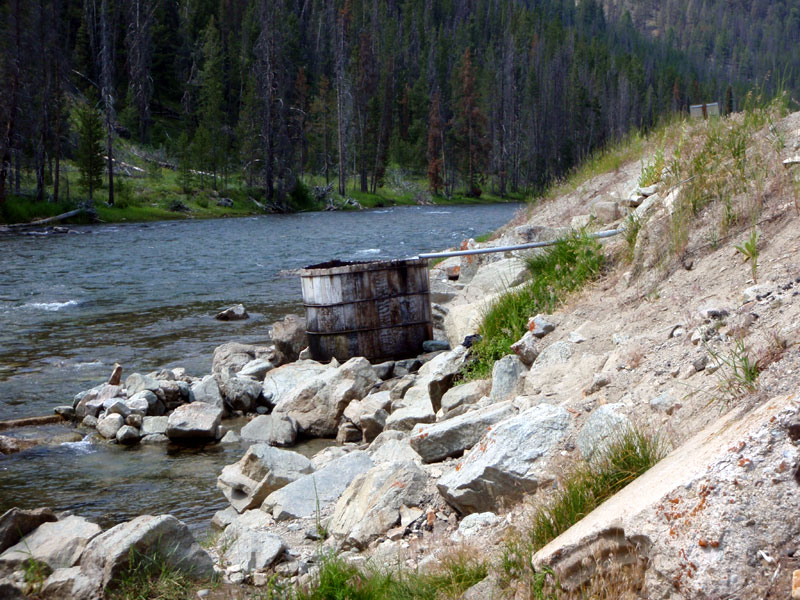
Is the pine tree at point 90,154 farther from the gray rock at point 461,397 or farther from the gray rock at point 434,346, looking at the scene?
the gray rock at point 461,397

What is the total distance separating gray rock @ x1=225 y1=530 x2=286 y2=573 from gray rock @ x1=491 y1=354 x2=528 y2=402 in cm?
202

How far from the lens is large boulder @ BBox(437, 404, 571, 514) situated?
4.14 m

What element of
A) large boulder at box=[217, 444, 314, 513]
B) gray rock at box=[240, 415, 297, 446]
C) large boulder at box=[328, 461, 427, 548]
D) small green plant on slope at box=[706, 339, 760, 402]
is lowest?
gray rock at box=[240, 415, 297, 446]

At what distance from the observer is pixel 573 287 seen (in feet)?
24.4

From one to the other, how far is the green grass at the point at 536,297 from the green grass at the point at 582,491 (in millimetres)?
3181

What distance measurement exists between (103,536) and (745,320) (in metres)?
3.65

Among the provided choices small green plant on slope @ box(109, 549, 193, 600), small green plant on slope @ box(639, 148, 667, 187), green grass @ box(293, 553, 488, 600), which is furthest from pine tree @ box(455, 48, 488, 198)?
green grass @ box(293, 553, 488, 600)

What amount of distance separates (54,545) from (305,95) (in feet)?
233

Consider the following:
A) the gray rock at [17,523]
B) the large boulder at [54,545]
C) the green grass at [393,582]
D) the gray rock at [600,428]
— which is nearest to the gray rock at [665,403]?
the gray rock at [600,428]

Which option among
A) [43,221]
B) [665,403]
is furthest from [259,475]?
[43,221]

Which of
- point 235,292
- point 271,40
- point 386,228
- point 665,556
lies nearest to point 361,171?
point 271,40

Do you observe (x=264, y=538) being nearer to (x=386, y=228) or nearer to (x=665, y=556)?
(x=665, y=556)

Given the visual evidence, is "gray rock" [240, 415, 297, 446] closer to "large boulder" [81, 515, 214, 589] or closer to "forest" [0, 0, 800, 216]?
"large boulder" [81, 515, 214, 589]

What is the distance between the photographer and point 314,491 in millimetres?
5398
